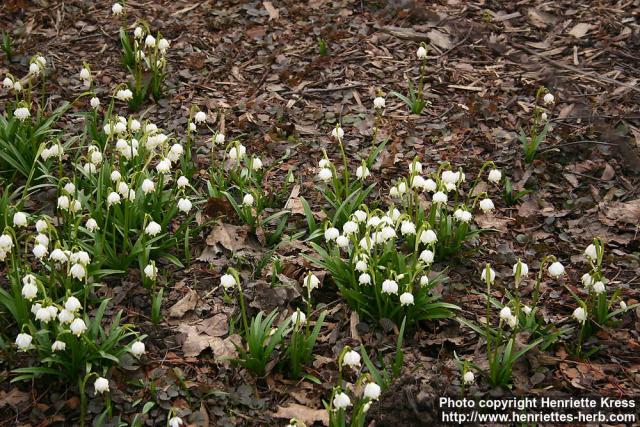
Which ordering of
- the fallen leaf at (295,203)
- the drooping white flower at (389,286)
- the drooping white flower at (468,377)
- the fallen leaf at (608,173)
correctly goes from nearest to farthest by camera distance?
the drooping white flower at (468,377) < the drooping white flower at (389,286) < the fallen leaf at (295,203) < the fallen leaf at (608,173)

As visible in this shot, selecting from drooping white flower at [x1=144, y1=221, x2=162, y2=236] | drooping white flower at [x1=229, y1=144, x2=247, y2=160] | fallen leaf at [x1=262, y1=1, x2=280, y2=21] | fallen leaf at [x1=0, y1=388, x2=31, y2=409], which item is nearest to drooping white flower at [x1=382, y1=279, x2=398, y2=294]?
drooping white flower at [x1=144, y1=221, x2=162, y2=236]

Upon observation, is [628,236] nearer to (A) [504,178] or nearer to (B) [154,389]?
(A) [504,178]

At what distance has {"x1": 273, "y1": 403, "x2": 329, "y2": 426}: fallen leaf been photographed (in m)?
3.49

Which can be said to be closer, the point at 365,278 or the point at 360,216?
the point at 365,278

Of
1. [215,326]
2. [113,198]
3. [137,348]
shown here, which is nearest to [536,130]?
[215,326]

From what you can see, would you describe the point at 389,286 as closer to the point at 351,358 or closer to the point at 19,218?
the point at 351,358

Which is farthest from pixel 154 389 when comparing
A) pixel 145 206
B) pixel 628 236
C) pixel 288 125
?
pixel 628 236

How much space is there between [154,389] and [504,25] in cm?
462

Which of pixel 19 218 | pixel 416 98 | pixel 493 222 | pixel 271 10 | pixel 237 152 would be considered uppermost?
pixel 19 218

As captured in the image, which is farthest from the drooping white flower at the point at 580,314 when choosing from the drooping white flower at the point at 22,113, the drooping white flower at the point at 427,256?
the drooping white flower at the point at 22,113

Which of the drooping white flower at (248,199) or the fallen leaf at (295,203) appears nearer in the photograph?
the drooping white flower at (248,199)

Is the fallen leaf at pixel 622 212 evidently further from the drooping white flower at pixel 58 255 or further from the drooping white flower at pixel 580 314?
the drooping white flower at pixel 58 255

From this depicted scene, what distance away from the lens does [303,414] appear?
3.54 meters

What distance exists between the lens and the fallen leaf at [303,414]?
3494 mm
